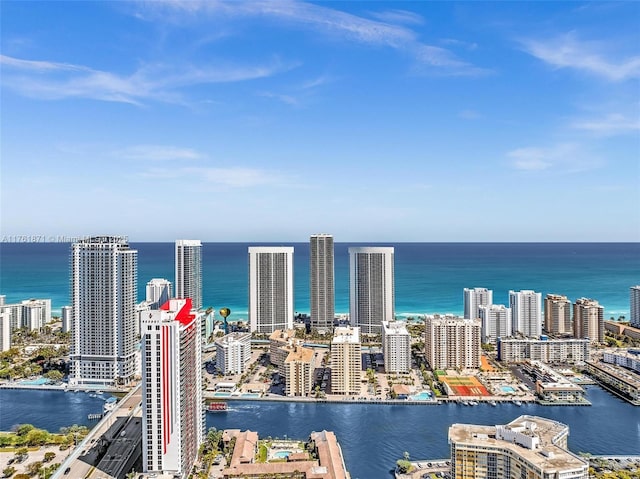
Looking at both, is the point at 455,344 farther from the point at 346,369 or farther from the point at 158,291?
the point at 158,291

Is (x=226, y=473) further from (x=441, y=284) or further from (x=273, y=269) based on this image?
(x=441, y=284)

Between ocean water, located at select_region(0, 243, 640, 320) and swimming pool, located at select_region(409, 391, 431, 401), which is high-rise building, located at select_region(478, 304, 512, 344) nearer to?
ocean water, located at select_region(0, 243, 640, 320)

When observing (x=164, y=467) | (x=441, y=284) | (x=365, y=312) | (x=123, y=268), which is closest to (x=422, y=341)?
(x=365, y=312)

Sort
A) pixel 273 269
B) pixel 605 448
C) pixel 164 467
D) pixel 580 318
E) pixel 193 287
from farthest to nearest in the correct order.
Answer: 1. pixel 273 269
2. pixel 193 287
3. pixel 580 318
4. pixel 605 448
5. pixel 164 467

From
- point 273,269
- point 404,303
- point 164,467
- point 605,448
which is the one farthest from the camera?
point 404,303

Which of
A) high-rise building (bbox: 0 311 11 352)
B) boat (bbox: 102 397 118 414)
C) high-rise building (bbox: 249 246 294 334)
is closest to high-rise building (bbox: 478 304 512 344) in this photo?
high-rise building (bbox: 249 246 294 334)

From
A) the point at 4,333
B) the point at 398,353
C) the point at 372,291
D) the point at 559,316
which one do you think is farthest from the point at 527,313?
the point at 4,333
